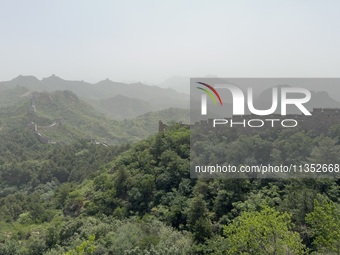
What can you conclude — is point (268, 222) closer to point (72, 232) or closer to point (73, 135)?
point (72, 232)

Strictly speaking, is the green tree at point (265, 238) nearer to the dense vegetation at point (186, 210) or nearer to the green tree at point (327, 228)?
the dense vegetation at point (186, 210)

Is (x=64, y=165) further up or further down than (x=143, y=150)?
further down

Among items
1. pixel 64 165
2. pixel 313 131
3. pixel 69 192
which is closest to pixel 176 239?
pixel 313 131

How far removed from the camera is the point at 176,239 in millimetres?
14898

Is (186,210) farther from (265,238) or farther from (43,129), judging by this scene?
(43,129)

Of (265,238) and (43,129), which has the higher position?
(43,129)

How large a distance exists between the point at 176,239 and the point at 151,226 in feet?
5.91

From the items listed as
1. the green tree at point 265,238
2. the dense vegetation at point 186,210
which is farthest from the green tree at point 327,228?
the green tree at point 265,238

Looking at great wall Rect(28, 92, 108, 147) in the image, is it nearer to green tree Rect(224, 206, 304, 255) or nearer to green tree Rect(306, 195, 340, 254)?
green tree Rect(224, 206, 304, 255)

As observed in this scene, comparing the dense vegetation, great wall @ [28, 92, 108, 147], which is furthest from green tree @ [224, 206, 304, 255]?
great wall @ [28, 92, 108, 147]

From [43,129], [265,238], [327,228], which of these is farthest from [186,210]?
[43,129]

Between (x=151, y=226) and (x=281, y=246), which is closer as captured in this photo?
(x=281, y=246)

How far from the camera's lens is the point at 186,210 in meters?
17.4

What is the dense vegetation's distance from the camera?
483 inches
